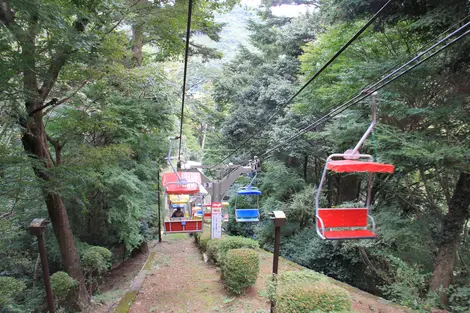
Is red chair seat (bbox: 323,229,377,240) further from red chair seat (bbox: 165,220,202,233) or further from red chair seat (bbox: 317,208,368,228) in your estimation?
red chair seat (bbox: 165,220,202,233)

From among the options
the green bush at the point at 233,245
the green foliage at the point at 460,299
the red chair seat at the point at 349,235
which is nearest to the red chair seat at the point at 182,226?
the green bush at the point at 233,245

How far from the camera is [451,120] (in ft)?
18.6

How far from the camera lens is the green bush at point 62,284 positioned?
5617 millimetres

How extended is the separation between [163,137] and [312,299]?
9297 millimetres

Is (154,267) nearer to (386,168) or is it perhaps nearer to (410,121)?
(386,168)

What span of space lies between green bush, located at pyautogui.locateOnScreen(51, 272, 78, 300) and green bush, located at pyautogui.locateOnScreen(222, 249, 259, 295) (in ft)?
10.8

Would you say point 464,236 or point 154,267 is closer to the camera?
point 464,236

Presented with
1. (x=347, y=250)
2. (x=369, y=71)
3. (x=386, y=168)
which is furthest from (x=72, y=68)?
(x=347, y=250)

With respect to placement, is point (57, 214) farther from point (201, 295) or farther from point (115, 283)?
point (115, 283)

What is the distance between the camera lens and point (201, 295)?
19.9 feet

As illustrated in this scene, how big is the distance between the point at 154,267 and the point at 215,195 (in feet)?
10.8

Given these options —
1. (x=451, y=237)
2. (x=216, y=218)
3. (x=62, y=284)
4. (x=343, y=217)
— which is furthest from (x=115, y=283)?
(x=451, y=237)

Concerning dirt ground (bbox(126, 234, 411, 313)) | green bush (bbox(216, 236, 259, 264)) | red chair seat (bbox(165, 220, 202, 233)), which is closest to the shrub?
dirt ground (bbox(126, 234, 411, 313))

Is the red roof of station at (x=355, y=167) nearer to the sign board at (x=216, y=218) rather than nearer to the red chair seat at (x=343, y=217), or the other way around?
the red chair seat at (x=343, y=217)
